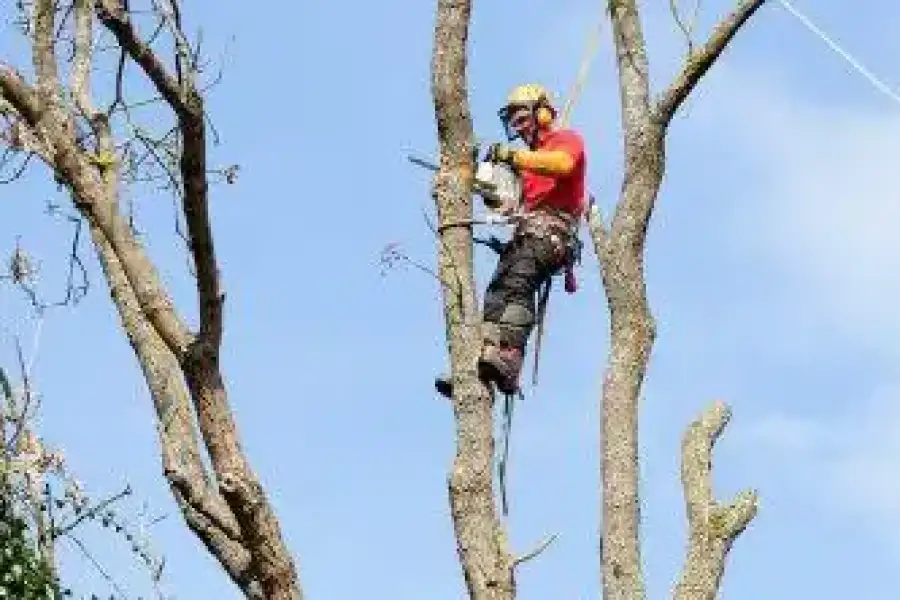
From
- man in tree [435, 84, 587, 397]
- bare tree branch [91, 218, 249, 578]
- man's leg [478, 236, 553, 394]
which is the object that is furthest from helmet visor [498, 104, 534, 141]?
bare tree branch [91, 218, 249, 578]

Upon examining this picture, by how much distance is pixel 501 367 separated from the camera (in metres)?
5.14

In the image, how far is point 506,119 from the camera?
6137 mm

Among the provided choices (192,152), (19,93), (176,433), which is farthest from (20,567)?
(192,152)

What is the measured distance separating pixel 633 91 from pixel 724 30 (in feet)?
1.15

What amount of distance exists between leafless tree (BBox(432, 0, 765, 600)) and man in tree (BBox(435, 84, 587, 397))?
44cm

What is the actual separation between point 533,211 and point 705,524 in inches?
56.0

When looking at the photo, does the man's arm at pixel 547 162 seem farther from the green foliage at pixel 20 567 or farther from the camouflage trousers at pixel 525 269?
the green foliage at pixel 20 567

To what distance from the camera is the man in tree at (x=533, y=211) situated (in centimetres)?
578

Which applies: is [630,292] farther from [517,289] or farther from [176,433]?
[176,433]

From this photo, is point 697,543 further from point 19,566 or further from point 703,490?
point 19,566

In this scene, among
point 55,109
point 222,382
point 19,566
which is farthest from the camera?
point 19,566

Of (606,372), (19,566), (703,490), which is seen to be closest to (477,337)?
(606,372)

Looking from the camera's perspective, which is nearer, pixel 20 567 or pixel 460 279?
pixel 460 279

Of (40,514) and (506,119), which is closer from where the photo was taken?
(506,119)
